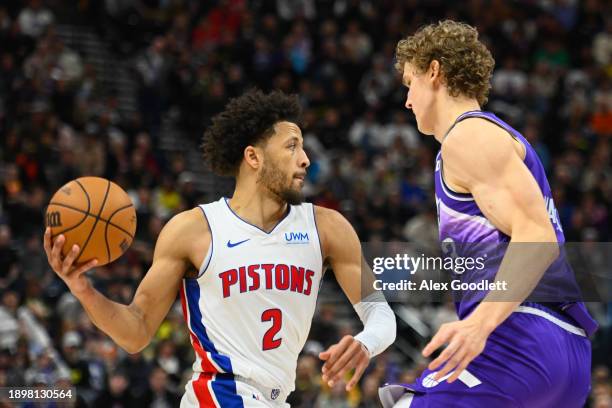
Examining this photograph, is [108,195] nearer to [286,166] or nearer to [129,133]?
[286,166]

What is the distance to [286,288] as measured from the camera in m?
5.29

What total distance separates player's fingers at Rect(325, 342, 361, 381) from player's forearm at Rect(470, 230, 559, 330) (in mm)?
1008

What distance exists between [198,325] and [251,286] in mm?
360

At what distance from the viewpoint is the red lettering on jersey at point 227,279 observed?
5.26 m

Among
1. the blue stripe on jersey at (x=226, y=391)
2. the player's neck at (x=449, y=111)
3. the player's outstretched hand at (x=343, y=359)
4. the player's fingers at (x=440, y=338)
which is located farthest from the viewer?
the blue stripe on jersey at (x=226, y=391)

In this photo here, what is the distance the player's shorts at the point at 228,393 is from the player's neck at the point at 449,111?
1.67m

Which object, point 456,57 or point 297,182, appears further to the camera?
point 297,182

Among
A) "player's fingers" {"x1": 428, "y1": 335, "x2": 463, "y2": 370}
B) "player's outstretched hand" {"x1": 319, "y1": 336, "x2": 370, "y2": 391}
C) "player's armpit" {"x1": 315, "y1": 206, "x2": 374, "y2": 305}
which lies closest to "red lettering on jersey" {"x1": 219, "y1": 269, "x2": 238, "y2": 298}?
"player's armpit" {"x1": 315, "y1": 206, "x2": 374, "y2": 305}

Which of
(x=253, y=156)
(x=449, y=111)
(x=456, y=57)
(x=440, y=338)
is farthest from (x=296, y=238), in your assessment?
(x=440, y=338)

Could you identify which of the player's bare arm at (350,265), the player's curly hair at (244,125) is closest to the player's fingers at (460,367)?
the player's bare arm at (350,265)

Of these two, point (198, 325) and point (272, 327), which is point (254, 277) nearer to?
point (272, 327)

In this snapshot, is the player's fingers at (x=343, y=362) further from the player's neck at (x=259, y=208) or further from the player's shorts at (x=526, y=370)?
the player's neck at (x=259, y=208)

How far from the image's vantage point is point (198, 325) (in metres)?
5.32

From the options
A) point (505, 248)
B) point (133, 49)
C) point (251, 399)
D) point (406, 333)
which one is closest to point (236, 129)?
point (251, 399)
